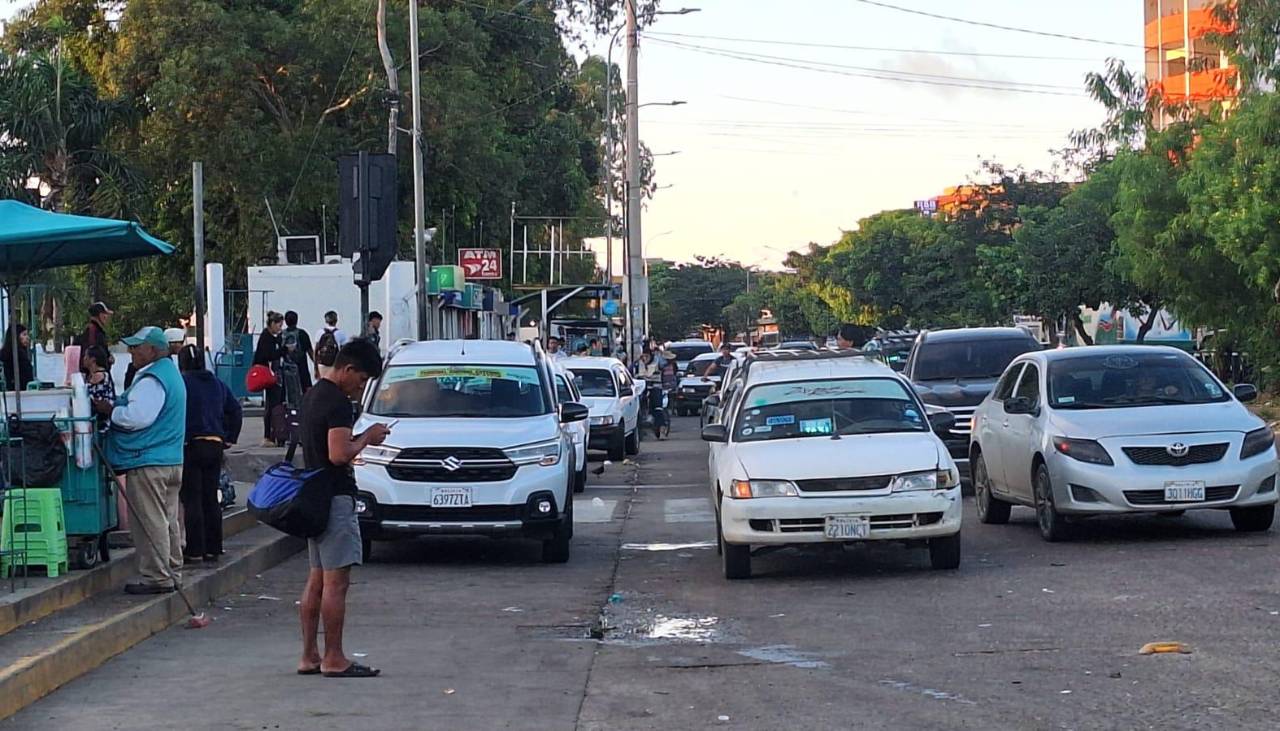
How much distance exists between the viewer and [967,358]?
2145 centimetres

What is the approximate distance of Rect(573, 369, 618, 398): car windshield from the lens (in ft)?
92.5

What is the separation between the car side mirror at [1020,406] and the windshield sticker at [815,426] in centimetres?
216

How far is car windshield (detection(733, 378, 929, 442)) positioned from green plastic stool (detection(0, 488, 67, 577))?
5.41 metres

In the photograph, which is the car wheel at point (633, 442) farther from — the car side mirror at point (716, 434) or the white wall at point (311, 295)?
→ the car side mirror at point (716, 434)

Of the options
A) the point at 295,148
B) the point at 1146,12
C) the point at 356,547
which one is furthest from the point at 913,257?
the point at 356,547

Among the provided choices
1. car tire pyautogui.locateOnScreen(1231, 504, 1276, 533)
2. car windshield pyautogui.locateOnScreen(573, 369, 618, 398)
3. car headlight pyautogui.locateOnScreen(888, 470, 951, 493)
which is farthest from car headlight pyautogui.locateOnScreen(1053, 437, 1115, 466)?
car windshield pyautogui.locateOnScreen(573, 369, 618, 398)

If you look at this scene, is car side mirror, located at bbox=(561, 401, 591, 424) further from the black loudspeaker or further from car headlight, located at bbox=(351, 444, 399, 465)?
the black loudspeaker

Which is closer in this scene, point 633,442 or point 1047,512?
point 1047,512

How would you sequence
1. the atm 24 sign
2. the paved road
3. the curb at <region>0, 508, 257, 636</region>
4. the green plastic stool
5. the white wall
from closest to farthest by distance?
the paved road, the curb at <region>0, 508, 257, 636</region>, the green plastic stool, the white wall, the atm 24 sign

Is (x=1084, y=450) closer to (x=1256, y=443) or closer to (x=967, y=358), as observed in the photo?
(x=1256, y=443)

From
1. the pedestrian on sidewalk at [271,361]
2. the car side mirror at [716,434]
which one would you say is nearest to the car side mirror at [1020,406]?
the car side mirror at [716,434]

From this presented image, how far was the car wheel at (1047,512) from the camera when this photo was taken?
47.1 ft

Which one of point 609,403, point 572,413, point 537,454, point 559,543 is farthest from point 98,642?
point 609,403

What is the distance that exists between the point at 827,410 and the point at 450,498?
3.16 m
